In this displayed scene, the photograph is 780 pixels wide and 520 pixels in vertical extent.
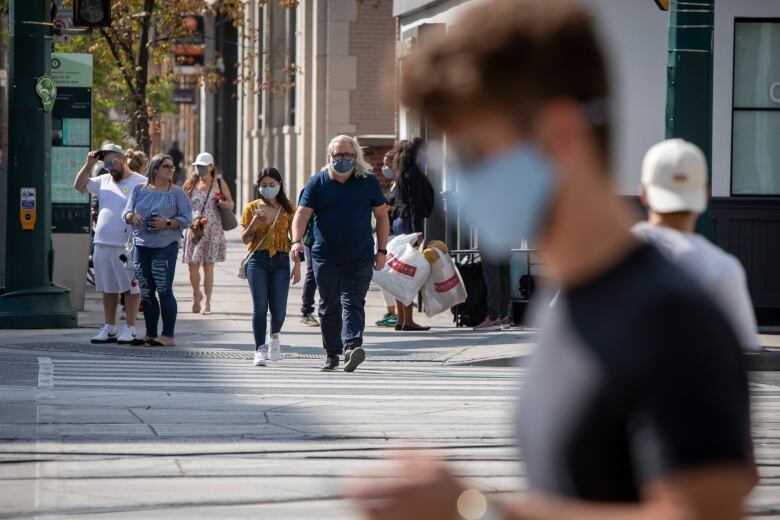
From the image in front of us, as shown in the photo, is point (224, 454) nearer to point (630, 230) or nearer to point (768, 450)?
point (768, 450)

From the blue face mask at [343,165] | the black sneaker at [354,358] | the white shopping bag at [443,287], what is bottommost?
the black sneaker at [354,358]

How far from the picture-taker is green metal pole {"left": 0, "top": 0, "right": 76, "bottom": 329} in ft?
52.0

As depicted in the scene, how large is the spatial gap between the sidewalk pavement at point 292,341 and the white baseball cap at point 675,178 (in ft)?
29.7

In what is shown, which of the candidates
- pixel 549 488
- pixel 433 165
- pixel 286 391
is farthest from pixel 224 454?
→ pixel 433 165

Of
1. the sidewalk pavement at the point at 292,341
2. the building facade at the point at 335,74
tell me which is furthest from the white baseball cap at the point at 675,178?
the building facade at the point at 335,74

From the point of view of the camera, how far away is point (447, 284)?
16.5m

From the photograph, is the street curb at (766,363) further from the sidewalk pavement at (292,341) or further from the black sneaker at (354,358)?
the black sneaker at (354,358)

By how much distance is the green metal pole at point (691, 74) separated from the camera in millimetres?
13203

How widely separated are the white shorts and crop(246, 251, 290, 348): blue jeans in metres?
2.07

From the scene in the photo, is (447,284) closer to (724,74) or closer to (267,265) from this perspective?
(724,74)

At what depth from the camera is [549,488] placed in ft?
6.90

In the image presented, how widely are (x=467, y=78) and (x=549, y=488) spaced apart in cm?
54

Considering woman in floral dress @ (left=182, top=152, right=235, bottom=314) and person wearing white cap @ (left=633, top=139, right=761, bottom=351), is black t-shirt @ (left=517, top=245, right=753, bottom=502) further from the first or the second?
woman in floral dress @ (left=182, top=152, right=235, bottom=314)

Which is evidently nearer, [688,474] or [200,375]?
[688,474]
